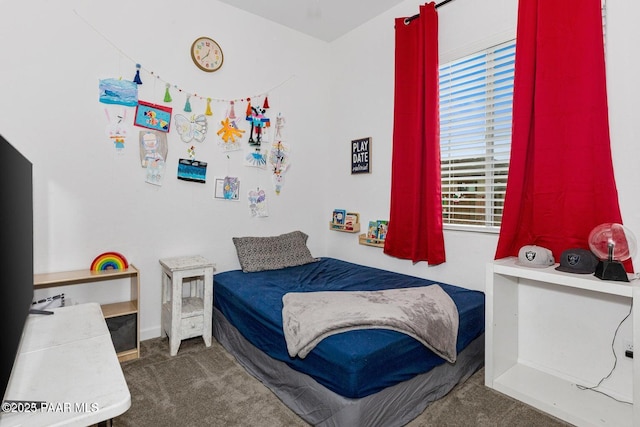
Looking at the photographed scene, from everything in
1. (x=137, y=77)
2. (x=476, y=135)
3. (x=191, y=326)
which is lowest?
(x=191, y=326)

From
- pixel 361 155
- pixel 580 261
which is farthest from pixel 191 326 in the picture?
pixel 580 261

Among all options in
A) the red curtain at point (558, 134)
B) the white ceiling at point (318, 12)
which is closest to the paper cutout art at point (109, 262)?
the white ceiling at point (318, 12)

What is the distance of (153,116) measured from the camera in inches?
99.0

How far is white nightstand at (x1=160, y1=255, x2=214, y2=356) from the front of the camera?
226 centimetres

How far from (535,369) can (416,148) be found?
5.25 ft

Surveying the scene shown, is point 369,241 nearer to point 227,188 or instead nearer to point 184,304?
point 227,188

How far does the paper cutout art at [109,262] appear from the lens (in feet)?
7.50

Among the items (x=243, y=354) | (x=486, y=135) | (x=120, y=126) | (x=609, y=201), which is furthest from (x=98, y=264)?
(x=609, y=201)

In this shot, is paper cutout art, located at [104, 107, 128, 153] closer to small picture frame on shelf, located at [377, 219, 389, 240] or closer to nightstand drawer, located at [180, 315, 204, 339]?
nightstand drawer, located at [180, 315, 204, 339]

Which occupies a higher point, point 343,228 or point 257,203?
point 257,203

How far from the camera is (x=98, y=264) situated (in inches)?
90.0

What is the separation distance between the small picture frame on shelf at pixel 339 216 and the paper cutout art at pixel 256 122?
3.26ft

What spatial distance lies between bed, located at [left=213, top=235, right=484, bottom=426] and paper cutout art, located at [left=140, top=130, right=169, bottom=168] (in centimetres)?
100

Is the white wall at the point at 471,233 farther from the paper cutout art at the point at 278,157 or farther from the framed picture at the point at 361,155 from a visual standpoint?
the paper cutout art at the point at 278,157
